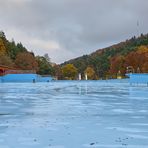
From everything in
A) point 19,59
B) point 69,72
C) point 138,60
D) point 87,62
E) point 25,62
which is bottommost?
point 69,72

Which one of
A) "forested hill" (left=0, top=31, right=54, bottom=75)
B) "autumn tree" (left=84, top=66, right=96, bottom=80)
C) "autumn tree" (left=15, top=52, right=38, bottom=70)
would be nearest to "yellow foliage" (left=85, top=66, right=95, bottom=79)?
"autumn tree" (left=84, top=66, right=96, bottom=80)

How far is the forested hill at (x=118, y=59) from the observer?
230 feet

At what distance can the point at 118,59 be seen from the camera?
7750 cm

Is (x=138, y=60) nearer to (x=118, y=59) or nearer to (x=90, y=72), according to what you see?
(x=118, y=59)

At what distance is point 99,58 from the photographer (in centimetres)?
10119

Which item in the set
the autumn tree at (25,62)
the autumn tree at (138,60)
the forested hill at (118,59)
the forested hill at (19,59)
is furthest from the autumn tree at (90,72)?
the autumn tree at (25,62)

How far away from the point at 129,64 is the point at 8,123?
67.0 m

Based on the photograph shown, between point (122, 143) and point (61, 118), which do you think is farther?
point (61, 118)

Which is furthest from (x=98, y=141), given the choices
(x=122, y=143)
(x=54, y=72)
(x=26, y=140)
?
(x=54, y=72)

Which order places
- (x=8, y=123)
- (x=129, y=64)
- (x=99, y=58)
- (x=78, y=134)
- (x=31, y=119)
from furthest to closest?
(x=99, y=58), (x=129, y=64), (x=31, y=119), (x=8, y=123), (x=78, y=134)

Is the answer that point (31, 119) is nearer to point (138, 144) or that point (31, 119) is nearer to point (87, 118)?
point (87, 118)

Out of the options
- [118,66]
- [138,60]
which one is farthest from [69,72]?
[138,60]

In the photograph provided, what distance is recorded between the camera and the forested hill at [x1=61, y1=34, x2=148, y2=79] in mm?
70062

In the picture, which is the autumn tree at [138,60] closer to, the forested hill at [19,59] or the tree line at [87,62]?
the tree line at [87,62]
